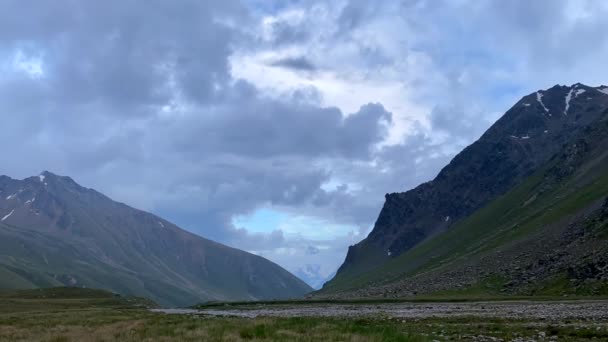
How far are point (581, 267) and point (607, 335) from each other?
252 feet

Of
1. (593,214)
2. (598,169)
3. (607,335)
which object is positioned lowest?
Result: (607,335)

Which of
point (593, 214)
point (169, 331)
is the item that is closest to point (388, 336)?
point (169, 331)

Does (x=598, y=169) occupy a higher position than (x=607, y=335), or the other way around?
(x=598, y=169)

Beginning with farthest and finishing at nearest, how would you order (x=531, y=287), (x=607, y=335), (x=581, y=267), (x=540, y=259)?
(x=540, y=259), (x=531, y=287), (x=581, y=267), (x=607, y=335)

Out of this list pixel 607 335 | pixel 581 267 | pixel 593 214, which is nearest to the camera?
pixel 607 335

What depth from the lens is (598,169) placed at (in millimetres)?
188875

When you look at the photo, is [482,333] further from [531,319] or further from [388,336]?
[531,319]

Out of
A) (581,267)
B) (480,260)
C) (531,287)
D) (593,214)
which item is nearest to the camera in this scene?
(581,267)

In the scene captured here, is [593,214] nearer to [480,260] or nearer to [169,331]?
[480,260]

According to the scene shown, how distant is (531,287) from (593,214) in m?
32.4

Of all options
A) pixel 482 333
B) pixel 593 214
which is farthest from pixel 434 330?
pixel 593 214

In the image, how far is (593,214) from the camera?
130 meters

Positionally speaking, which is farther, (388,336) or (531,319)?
(531,319)

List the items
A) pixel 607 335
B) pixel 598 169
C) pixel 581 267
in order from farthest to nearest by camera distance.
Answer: pixel 598 169
pixel 581 267
pixel 607 335
